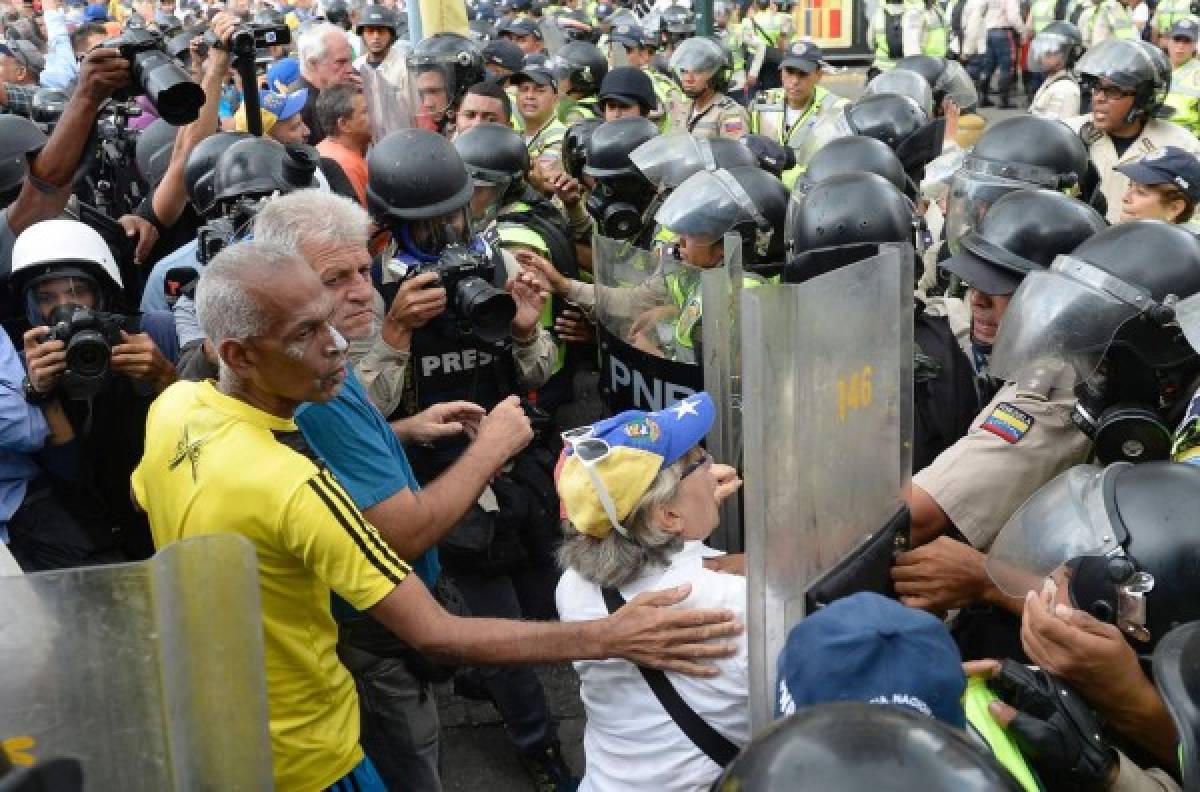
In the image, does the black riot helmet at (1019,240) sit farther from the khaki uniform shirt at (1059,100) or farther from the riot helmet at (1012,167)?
the khaki uniform shirt at (1059,100)

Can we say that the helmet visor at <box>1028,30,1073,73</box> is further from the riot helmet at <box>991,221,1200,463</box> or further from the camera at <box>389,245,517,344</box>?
the camera at <box>389,245,517,344</box>

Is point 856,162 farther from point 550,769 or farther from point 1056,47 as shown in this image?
point 1056,47

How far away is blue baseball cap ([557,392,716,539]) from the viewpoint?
2.37m

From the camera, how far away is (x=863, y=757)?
1277 millimetres

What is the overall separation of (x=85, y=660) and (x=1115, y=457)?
88.3 inches

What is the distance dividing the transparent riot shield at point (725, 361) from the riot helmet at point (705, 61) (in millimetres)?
5813

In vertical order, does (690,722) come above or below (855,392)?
below

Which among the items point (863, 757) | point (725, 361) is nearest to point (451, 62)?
point (725, 361)

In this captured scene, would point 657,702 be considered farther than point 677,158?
No

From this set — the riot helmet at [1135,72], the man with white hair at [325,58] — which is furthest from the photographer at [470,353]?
the riot helmet at [1135,72]

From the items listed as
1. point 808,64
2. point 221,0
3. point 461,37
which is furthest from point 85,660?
point 221,0

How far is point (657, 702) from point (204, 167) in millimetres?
2996

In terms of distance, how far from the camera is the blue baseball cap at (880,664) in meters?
1.69

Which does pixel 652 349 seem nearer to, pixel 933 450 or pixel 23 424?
pixel 933 450
